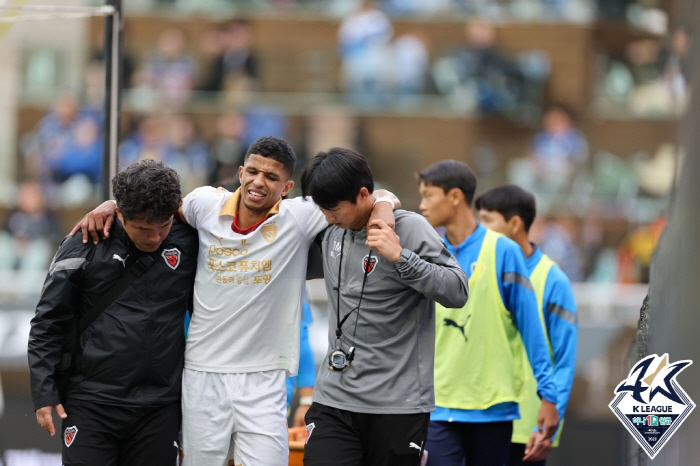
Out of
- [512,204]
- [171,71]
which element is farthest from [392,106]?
[512,204]

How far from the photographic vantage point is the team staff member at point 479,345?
4578mm

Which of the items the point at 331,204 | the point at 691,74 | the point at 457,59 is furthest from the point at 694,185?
the point at 457,59

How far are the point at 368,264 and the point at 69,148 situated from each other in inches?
407

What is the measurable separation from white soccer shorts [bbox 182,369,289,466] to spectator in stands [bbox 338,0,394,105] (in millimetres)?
11353

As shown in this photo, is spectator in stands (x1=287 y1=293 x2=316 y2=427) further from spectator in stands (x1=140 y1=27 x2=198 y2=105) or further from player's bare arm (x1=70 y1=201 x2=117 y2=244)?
spectator in stands (x1=140 y1=27 x2=198 y2=105)

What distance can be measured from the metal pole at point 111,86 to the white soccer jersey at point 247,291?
108 centimetres

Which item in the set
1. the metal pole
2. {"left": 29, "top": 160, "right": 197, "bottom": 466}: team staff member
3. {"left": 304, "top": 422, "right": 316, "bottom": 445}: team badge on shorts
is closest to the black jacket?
{"left": 29, "top": 160, "right": 197, "bottom": 466}: team staff member

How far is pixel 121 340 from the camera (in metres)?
3.85

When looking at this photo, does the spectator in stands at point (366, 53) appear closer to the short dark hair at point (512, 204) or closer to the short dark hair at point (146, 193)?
the short dark hair at point (512, 204)

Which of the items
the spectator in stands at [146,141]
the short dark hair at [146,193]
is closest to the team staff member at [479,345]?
the short dark hair at [146,193]

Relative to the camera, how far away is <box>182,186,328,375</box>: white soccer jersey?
155 inches

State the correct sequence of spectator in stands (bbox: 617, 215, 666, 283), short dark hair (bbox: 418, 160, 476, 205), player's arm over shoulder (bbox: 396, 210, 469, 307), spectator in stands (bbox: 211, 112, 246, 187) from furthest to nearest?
spectator in stands (bbox: 211, 112, 246, 187), spectator in stands (bbox: 617, 215, 666, 283), short dark hair (bbox: 418, 160, 476, 205), player's arm over shoulder (bbox: 396, 210, 469, 307)

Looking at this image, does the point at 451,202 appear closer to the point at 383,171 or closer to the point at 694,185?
the point at 694,185

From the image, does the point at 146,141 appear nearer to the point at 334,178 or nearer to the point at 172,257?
the point at 172,257
